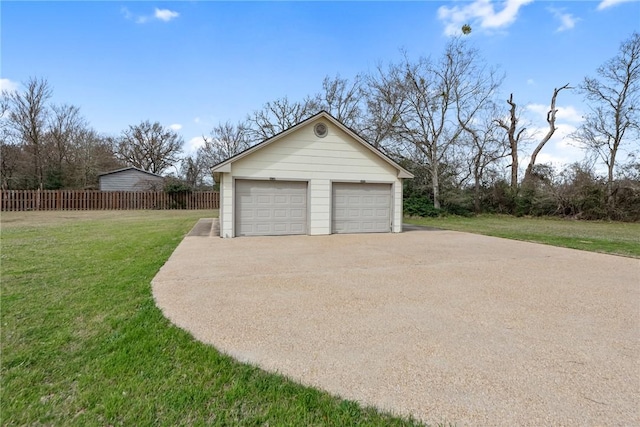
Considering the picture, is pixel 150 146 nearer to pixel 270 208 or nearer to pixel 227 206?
pixel 227 206

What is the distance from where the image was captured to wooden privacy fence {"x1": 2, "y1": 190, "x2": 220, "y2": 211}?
72.0 ft

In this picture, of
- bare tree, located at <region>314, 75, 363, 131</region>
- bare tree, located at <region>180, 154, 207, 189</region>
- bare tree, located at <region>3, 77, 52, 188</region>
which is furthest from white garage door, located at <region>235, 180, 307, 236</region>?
bare tree, located at <region>3, 77, 52, 188</region>

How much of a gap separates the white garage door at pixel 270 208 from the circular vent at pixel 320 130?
1.80m

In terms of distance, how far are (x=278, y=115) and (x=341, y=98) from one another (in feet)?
18.8

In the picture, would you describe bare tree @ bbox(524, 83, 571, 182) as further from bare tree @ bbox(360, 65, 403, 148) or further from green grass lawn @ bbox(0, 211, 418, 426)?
green grass lawn @ bbox(0, 211, 418, 426)

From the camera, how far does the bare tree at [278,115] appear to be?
90.3 feet

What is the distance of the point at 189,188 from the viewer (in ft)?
86.5

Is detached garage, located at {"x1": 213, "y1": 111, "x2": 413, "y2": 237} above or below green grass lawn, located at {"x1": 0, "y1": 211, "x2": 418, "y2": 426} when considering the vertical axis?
above

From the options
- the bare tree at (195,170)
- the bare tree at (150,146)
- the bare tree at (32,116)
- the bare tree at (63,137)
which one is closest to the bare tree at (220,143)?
the bare tree at (195,170)

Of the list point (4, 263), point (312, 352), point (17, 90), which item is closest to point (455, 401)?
point (312, 352)

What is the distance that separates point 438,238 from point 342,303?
24.6 feet

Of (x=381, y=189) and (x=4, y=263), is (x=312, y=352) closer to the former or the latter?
(x=4, y=263)

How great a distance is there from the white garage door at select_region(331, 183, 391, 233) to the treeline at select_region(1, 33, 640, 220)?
945 centimetres

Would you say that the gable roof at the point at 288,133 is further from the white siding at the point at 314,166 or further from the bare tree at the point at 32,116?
the bare tree at the point at 32,116
